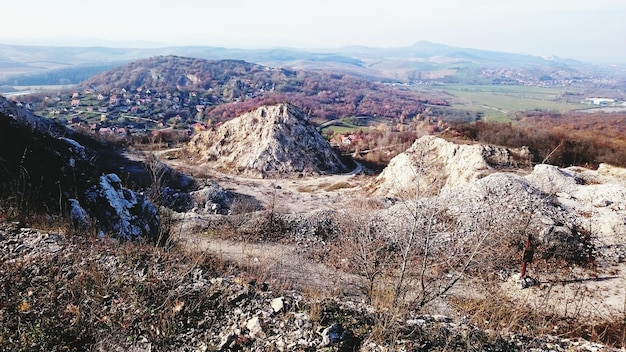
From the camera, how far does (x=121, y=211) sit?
1299cm

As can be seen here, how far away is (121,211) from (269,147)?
109 ft

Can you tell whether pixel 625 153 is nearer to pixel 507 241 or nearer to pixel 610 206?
pixel 610 206

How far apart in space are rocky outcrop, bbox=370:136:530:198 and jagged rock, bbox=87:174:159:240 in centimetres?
1908

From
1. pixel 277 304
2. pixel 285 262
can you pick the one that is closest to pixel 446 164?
pixel 285 262

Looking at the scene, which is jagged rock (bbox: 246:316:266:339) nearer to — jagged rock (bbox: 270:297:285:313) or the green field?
jagged rock (bbox: 270:297:285:313)

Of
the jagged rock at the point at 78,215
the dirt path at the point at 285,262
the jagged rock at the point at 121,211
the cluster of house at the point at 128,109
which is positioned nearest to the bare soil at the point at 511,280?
the dirt path at the point at 285,262

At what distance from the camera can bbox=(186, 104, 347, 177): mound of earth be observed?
45.2m

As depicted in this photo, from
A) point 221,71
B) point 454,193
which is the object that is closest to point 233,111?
point 221,71

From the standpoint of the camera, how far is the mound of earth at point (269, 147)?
45188 mm

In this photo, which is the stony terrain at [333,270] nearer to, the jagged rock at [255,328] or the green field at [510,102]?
the jagged rock at [255,328]

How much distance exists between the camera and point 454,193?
22.5m

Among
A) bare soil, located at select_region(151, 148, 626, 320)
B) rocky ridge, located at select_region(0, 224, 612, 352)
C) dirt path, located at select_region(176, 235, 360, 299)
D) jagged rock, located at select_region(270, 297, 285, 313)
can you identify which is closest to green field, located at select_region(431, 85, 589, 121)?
bare soil, located at select_region(151, 148, 626, 320)

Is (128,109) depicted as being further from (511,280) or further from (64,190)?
(511,280)

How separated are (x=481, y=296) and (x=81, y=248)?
460 inches
